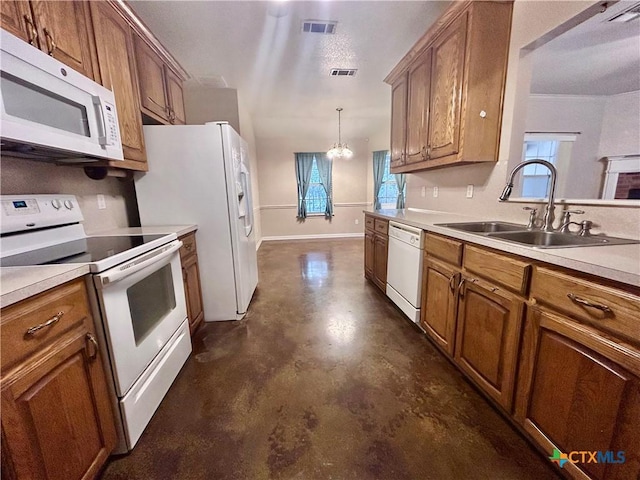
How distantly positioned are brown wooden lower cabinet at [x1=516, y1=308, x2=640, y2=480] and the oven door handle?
172 centimetres

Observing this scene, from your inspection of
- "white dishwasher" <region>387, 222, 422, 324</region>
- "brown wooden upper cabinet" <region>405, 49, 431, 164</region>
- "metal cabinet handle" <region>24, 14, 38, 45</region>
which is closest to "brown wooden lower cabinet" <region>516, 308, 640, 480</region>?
"white dishwasher" <region>387, 222, 422, 324</region>

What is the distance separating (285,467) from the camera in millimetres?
1141

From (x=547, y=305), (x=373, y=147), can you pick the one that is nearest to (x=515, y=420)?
(x=547, y=305)

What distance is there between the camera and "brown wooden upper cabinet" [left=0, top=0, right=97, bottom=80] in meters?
1.07

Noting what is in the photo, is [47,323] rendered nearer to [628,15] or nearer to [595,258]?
[595,258]

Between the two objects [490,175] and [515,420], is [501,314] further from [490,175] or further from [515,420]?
[490,175]

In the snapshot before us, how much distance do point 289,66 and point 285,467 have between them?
3.47 metres

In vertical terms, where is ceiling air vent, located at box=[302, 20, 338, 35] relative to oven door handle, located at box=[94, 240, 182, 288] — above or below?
above

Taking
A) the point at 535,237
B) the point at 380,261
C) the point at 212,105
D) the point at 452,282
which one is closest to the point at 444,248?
Result: the point at 452,282

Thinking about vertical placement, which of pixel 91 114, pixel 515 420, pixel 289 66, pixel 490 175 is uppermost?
pixel 289 66

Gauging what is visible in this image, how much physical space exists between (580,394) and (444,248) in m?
0.90

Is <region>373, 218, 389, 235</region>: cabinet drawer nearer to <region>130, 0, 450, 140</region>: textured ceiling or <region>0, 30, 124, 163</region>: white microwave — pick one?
<region>130, 0, 450, 140</region>: textured ceiling

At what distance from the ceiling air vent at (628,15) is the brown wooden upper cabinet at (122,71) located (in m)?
3.33

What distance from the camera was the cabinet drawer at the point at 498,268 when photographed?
112cm
